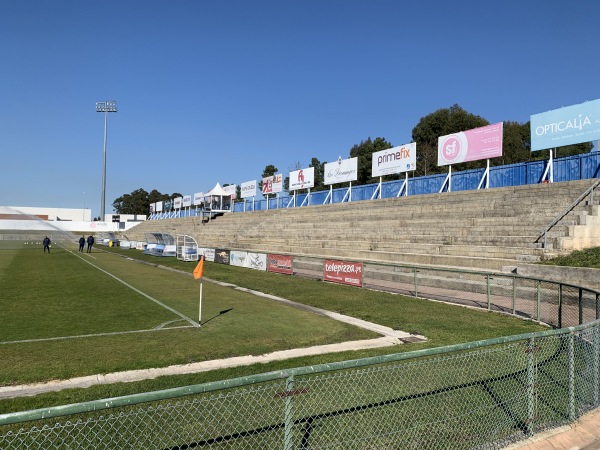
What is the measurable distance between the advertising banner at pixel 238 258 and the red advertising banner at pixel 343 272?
950cm

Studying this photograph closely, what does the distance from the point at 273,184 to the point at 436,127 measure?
31848mm

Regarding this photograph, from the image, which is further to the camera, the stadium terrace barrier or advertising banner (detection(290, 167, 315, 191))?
advertising banner (detection(290, 167, 315, 191))

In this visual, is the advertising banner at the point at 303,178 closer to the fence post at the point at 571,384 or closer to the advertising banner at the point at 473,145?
the advertising banner at the point at 473,145

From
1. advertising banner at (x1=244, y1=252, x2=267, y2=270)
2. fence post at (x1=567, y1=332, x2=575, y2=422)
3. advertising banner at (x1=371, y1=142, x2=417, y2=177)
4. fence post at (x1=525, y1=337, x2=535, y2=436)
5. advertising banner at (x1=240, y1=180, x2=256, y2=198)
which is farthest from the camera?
advertising banner at (x1=240, y1=180, x2=256, y2=198)

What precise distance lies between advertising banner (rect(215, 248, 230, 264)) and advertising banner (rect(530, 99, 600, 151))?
2160 cm

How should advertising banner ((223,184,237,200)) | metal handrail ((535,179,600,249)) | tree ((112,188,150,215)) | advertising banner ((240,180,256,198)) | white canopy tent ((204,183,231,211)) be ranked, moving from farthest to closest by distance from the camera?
1. tree ((112,188,150,215))
2. advertising banner ((223,184,237,200))
3. white canopy tent ((204,183,231,211))
4. advertising banner ((240,180,256,198))
5. metal handrail ((535,179,600,249))

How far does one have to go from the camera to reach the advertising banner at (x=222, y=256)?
3174cm

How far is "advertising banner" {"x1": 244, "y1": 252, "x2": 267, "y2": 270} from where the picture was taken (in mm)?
26766

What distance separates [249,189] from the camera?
197ft

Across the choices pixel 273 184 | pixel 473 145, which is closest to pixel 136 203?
pixel 273 184

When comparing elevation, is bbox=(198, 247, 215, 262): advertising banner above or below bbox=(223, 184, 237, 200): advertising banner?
below

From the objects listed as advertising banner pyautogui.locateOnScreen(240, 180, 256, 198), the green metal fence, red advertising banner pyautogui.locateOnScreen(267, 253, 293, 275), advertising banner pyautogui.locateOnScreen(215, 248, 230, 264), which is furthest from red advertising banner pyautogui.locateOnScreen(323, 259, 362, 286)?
advertising banner pyautogui.locateOnScreen(240, 180, 256, 198)

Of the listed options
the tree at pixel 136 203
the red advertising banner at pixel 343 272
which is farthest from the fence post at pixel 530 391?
the tree at pixel 136 203

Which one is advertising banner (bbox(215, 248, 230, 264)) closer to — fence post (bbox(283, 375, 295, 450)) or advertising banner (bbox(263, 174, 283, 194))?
advertising banner (bbox(263, 174, 283, 194))
